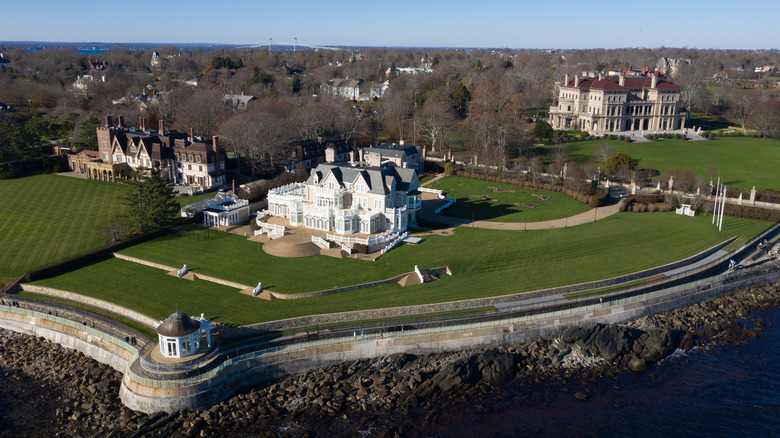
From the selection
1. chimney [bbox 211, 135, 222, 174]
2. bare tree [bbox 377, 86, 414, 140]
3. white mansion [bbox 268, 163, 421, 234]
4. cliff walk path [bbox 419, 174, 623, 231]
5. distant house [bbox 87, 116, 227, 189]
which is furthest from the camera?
bare tree [bbox 377, 86, 414, 140]

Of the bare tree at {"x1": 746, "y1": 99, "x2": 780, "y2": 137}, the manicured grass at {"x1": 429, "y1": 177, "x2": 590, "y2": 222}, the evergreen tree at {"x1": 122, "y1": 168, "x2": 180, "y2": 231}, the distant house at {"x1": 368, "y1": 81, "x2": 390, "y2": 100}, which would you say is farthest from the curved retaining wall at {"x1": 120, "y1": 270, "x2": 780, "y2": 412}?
the distant house at {"x1": 368, "y1": 81, "x2": 390, "y2": 100}

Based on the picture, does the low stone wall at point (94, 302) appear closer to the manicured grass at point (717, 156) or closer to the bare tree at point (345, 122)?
the bare tree at point (345, 122)

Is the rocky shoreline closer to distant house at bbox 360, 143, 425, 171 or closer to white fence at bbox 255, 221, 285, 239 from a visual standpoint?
white fence at bbox 255, 221, 285, 239

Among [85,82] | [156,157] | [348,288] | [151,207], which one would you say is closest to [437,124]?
[156,157]

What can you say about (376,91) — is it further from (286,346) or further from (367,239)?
(286,346)

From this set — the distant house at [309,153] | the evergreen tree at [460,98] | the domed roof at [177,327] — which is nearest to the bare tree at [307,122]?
Answer: the distant house at [309,153]
